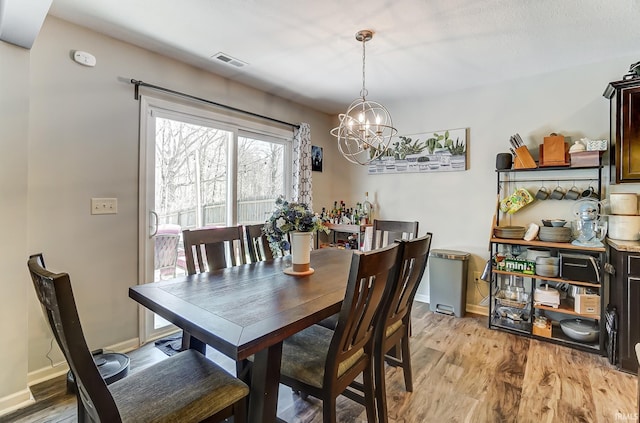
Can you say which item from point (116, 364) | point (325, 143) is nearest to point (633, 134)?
point (325, 143)

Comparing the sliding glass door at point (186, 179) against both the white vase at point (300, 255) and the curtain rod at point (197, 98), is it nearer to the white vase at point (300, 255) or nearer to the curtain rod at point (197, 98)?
the curtain rod at point (197, 98)

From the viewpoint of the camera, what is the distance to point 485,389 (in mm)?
2061

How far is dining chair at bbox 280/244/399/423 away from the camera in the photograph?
130 centimetres

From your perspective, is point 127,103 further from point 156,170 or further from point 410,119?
point 410,119

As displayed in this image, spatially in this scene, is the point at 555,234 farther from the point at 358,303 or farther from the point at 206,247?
the point at 206,247

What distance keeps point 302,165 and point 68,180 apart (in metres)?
2.37

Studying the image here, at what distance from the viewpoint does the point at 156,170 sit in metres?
2.74

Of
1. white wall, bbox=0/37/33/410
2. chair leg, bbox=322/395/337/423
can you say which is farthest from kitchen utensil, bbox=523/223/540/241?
white wall, bbox=0/37/33/410

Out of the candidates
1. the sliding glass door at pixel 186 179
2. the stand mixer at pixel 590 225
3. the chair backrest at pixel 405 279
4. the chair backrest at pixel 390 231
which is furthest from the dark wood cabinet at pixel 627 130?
the sliding glass door at pixel 186 179

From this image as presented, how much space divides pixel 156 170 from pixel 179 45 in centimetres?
105

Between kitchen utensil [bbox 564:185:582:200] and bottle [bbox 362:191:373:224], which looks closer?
kitchen utensil [bbox 564:185:582:200]

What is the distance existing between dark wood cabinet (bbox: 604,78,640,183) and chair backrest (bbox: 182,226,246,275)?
305 cm

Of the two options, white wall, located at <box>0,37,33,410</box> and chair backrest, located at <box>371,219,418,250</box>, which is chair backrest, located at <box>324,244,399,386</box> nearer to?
chair backrest, located at <box>371,219,418,250</box>

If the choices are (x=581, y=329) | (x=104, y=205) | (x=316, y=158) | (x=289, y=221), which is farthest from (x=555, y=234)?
(x=104, y=205)
